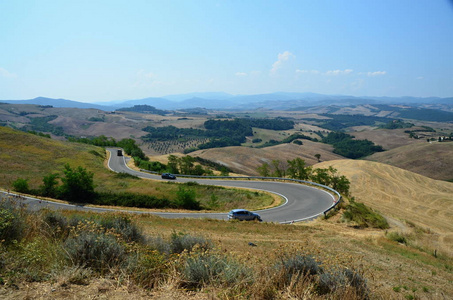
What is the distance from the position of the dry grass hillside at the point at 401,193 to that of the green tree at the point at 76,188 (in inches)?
1313

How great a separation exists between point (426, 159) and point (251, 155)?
2827 inches

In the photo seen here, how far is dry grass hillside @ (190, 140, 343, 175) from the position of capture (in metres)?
109

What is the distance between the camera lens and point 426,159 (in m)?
122

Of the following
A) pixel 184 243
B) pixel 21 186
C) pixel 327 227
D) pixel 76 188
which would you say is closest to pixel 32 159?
pixel 21 186

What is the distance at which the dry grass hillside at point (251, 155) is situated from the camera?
109 meters

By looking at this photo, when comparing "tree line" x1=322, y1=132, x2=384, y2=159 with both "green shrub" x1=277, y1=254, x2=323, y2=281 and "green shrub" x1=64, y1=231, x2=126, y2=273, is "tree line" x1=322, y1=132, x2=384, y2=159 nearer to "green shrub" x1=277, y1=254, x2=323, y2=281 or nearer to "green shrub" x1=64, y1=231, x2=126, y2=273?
"green shrub" x1=277, y1=254, x2=323, y2=281

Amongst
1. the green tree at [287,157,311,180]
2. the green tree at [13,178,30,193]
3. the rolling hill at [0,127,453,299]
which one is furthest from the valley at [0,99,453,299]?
the green tree at [287,157,311,180]

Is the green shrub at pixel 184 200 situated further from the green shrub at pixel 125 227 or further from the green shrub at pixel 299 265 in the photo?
the green shrub at pixel 299 265

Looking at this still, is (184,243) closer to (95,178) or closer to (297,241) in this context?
(297,241)

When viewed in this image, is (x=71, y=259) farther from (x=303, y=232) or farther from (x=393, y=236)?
(x=393, y=236)

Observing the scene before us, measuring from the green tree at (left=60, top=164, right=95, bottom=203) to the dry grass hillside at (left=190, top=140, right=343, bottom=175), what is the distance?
68.4 metres

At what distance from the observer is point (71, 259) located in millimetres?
6375

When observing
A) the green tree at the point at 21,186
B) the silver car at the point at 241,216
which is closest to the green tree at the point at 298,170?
the silver car at the point at 241,216

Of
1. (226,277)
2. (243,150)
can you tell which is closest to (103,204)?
(226,277)
